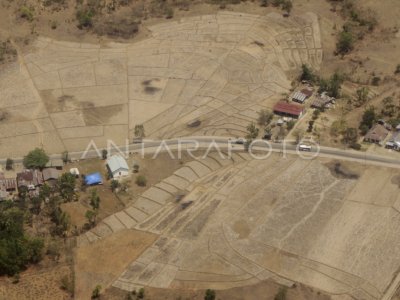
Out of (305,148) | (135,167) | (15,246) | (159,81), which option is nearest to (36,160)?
(135,167)

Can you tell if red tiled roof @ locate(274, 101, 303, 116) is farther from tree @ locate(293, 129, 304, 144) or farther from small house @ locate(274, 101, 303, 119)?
tree @ locate(293, 129, 304, 144)

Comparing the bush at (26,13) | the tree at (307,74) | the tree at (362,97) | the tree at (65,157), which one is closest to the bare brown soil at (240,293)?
the tree at (65,157)

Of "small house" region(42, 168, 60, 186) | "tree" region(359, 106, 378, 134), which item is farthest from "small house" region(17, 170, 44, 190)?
"tree" region(359, 106, 378, 134)

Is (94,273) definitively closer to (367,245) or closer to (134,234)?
(134,234)

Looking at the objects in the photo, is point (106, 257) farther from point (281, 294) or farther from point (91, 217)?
point (281, 294)

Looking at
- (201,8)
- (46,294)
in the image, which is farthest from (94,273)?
(201,8)

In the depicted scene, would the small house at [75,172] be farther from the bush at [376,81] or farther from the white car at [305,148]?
the bush at [376,81]
